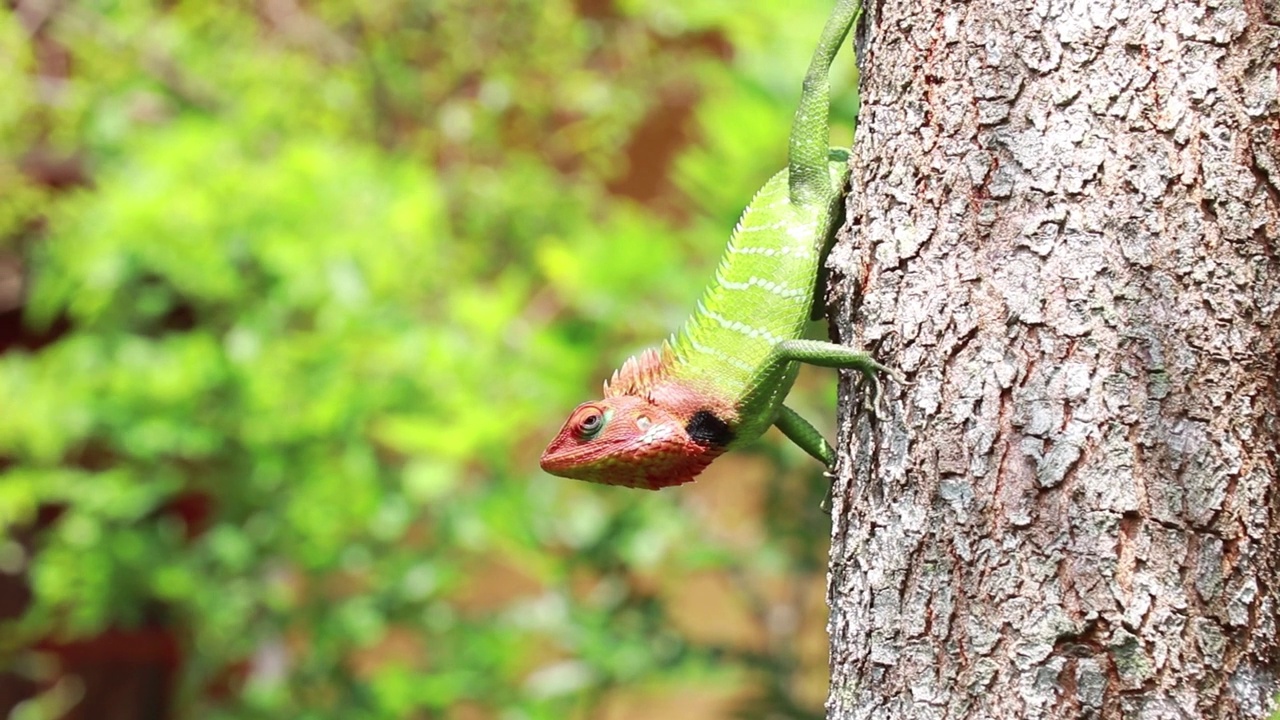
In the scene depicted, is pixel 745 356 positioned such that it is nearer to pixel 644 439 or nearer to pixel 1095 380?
pixel 644 439

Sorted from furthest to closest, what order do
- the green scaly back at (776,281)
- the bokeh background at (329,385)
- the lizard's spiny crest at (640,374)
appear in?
the bokeh background at (329,385)
the lizard's spiny crest at (640,374)
the green scaly back at (776,281)

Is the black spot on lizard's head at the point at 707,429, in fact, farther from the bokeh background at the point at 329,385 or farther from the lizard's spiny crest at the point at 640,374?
the bokeh background at the point at 329,385

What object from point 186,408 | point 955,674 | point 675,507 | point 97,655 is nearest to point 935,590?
point 955,674

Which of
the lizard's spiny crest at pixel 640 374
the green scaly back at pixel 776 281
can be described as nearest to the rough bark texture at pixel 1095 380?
the green scaly back at pixel 776 281

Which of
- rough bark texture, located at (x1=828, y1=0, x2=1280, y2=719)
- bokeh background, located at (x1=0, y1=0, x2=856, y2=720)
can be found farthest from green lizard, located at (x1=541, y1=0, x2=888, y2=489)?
bokeh background, located at (x1=0, y1=0, x2=856, y2=720)

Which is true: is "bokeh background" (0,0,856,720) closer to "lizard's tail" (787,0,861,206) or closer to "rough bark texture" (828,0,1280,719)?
"lizard's tail" (787,0,861,206)

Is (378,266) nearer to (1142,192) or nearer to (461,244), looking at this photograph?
(461,244)
